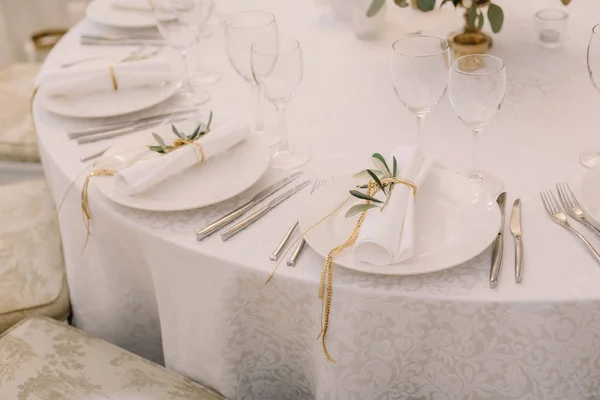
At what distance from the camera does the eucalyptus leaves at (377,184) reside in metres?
1.07

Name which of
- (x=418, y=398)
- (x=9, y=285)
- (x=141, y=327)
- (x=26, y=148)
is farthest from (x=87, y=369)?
(x=26, y=148)

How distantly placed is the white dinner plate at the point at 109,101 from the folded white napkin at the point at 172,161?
25 cm

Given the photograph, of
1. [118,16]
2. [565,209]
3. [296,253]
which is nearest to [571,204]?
[565,209]

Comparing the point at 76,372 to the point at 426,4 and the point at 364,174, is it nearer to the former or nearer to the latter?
the point at 364,174

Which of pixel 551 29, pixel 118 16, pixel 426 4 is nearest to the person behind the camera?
pixel 426 4

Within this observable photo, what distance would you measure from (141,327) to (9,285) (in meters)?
0.34

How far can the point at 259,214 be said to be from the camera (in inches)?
46.9

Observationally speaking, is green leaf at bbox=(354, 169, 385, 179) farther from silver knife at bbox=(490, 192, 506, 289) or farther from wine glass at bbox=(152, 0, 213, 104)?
wine glass at bbox=(152, 0, 213, 104)

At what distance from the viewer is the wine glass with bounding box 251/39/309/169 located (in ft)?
4.16

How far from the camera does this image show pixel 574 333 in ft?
3.32

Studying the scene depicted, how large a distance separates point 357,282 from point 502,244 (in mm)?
231

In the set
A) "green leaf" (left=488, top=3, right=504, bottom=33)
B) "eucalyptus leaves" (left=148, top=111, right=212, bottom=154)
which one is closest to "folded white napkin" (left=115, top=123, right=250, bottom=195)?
"eucalyptus leaves" (left=148, top=111, right=212, bottom=154)

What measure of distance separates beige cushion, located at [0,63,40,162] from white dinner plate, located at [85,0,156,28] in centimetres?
41

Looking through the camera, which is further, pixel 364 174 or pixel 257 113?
pixel 257 113
